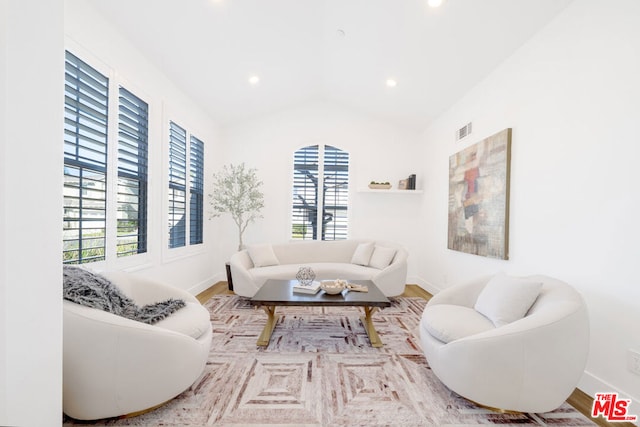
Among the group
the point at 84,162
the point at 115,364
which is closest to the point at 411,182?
the point at 84,162

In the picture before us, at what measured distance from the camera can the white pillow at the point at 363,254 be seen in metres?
4.49

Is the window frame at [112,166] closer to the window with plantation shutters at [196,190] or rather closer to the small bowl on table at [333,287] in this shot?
the window with plantation shutters at [196,190]

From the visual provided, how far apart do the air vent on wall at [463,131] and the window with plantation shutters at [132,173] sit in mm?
3762

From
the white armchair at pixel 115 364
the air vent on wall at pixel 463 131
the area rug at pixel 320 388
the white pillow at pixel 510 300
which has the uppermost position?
the air vent on wall at pixel 463 131

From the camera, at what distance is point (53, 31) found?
1.17m

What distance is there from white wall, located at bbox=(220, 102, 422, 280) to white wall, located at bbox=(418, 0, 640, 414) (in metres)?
2.33

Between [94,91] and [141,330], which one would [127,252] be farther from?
[141,330]

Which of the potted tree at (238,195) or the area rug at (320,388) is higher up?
the potted tree at (238,195)

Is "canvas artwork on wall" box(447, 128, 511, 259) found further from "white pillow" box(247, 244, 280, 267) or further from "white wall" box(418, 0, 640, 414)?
"white pillow" box(247, 244, 280, 267)

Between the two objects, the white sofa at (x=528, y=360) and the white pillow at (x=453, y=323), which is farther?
the white pillow at (x=453, y=323)

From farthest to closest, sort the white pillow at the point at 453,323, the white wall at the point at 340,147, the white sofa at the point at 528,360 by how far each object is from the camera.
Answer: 1. the white wall at the point at 340,147
2. the white pillow at the point at 453,323
3. the white sofa at the point at 528,360

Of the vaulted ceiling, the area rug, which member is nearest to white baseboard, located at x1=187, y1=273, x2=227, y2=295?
the area rug

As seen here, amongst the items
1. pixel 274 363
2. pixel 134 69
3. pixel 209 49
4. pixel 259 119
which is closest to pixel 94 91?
pixel 134 69

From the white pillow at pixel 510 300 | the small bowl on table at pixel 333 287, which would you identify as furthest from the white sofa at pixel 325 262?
the white pillow at pixel 510 300
